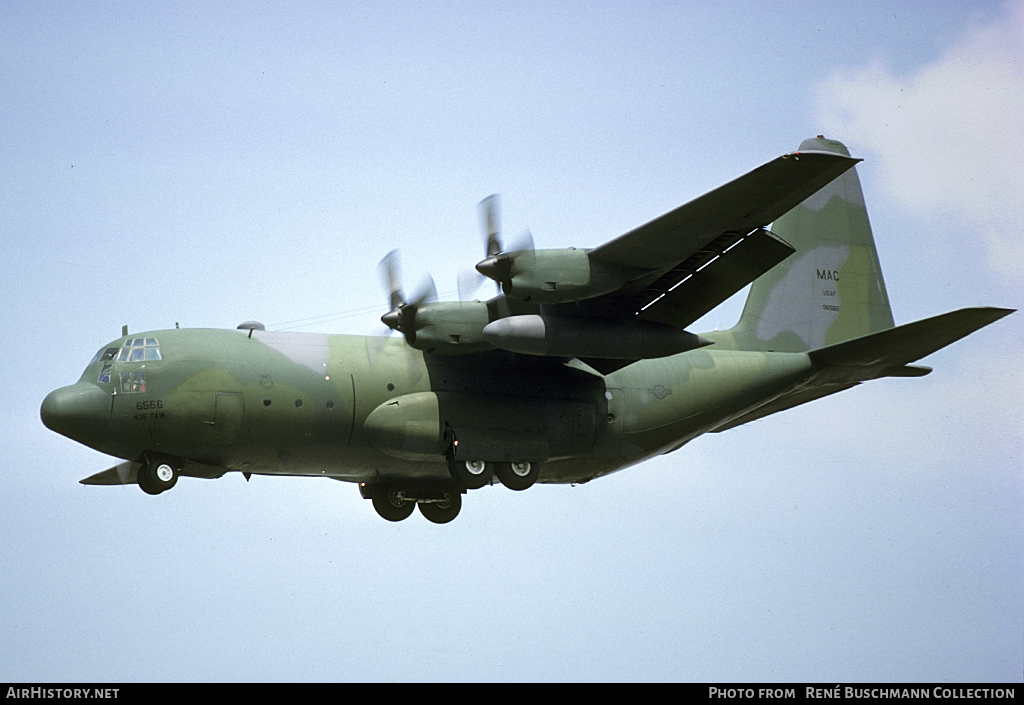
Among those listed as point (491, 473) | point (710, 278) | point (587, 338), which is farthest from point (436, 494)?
point (710, 278)

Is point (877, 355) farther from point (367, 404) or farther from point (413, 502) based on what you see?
point (367, 404)

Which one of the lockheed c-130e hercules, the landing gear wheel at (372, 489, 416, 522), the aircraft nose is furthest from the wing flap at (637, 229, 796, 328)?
the aircraft nose

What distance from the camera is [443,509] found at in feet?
65.8

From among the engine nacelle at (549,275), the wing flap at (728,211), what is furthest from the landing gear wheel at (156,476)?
the wing flap at (728,211)

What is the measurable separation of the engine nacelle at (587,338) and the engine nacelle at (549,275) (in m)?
0.51

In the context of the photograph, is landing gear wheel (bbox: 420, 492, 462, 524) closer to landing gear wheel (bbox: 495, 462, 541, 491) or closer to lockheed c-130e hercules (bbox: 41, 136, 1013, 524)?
lockheed c-130e hercules (bbox: 41, 136, 1013, 524)

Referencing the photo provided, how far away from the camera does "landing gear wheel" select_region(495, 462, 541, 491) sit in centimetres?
1848

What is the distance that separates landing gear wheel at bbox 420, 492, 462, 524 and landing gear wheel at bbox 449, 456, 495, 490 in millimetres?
1779

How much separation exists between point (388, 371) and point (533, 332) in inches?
101

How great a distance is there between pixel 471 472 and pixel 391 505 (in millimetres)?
2205

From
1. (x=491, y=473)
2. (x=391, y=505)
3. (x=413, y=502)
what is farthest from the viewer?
(x=413, y=502)
